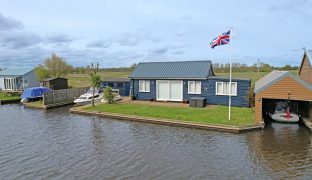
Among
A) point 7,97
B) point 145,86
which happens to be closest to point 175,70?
point 145,86

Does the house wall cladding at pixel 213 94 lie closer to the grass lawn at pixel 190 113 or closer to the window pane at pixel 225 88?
the window pane at pixel 225 88

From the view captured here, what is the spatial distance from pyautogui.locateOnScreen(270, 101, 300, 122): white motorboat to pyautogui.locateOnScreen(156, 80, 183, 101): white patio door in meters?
9.91

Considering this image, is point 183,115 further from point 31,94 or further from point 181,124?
point 31,94

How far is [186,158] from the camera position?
44.8ft

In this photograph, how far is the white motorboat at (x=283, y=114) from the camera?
20562mm

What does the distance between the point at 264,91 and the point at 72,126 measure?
15.1m

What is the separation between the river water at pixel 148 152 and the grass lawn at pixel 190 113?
1.56 m

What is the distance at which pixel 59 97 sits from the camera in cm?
3275

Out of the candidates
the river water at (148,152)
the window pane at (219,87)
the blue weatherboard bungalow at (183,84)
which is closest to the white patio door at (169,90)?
the blue weatherboard bungalow at (183,84)

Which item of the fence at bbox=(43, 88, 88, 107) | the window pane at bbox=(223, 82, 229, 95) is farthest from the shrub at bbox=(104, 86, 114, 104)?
the window pane at bbox=(223, 82, 229, 95)

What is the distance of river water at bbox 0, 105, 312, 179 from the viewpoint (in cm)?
1202

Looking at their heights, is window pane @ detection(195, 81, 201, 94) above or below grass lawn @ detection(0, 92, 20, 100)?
above

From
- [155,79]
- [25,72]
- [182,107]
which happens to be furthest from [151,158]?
[25,72]

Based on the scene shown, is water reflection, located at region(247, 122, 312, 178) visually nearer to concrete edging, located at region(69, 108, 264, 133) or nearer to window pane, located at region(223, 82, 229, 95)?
concrete edging, located at region(69, 108, 264, 133)
